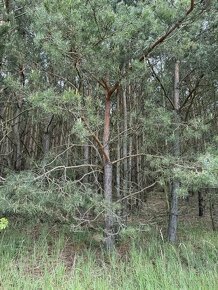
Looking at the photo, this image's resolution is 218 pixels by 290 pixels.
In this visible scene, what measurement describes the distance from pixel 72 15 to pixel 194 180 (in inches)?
75.3

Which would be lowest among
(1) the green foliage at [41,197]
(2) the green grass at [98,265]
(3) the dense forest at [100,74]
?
(2) the green grass at [98,265]

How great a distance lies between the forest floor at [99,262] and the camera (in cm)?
273

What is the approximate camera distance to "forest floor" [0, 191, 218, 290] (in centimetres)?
273

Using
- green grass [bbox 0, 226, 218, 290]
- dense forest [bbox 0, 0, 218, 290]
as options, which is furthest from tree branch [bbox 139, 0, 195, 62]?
green grass [bbox 0, 226, 218, 290]

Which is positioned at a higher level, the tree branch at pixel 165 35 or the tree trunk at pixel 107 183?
the tree branch at pixel 165 35

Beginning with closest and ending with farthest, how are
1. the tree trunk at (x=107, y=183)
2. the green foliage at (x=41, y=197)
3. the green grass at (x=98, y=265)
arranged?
the green grass at (x=98, y=265) < the green foliage at (x=41, y=197) < the tree trunk at (x=107, y=183)

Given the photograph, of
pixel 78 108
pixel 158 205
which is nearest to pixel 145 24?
pixel 78 108

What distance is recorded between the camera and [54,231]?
15.9 feet

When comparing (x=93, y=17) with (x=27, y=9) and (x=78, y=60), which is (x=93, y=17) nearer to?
(x=78, y=60)

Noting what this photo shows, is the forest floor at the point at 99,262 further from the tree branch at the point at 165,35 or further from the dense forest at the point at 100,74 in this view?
the tree branch at the point at 165,35

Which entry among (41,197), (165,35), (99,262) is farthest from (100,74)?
(99,262)

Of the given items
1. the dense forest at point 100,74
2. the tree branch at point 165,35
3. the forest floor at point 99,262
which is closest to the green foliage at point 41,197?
the dense forest at point 100,74

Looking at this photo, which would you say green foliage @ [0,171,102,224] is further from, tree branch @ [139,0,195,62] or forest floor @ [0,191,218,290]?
tree branch @ [139,0,195,62]

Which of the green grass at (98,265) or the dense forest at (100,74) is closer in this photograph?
the green grass at (98,265)
